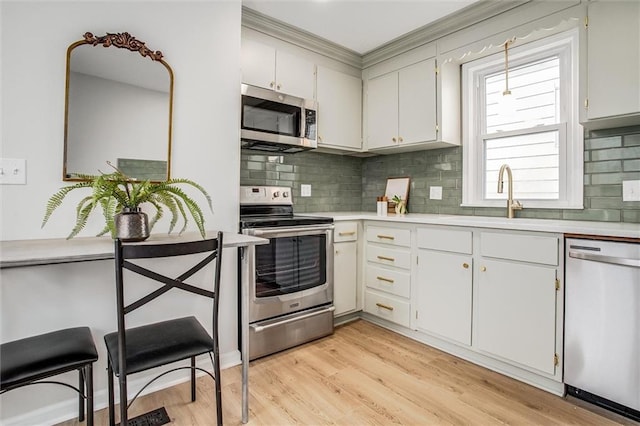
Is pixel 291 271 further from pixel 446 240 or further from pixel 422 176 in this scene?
pixel 422 176

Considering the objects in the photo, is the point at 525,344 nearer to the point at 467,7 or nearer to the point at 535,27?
the point at 535,27

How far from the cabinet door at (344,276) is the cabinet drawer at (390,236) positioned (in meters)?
0.17

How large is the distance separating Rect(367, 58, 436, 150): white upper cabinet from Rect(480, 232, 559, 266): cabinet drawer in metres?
1.06

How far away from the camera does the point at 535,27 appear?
7.25 ft

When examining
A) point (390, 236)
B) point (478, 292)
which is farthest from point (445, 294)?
point (390, 236)

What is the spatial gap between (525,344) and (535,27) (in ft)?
6.61

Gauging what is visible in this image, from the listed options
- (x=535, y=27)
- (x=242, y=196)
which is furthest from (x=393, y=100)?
(x=242, y=196)

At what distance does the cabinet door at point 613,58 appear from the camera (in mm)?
1763

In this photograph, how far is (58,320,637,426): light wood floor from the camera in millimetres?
1664

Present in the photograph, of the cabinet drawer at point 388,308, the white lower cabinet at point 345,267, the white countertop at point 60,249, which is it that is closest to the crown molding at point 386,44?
the white lower cabinet at point 345,267

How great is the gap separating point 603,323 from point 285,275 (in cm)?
184

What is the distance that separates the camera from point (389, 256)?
2.76 meters

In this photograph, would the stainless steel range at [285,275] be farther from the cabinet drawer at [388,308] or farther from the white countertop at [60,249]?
the white countertop at [60,249]

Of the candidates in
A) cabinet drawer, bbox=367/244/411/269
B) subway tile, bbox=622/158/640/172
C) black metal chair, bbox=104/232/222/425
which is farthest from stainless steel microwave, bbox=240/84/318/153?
subway tile, bbox=622/158/640/172
